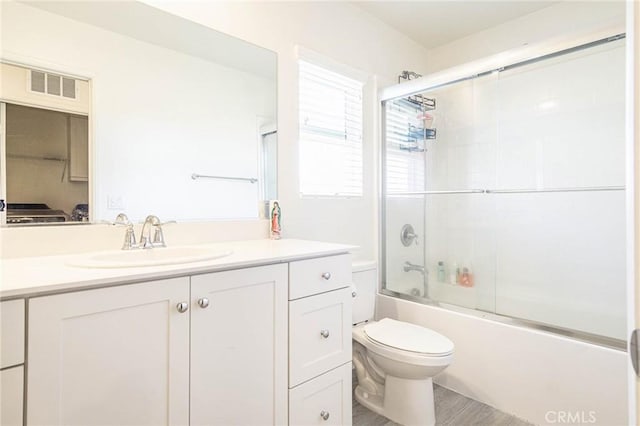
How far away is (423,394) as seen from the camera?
1669 mm

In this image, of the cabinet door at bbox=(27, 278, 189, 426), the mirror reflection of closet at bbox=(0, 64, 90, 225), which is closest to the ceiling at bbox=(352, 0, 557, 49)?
the mirror reflection of closet at bbox=(0, 64, 90, 225)

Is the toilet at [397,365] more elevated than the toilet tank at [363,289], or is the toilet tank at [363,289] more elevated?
the toilet tank at [363,289]

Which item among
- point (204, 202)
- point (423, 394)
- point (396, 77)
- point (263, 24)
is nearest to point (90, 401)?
point (204, 202)

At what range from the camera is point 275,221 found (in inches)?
72.0

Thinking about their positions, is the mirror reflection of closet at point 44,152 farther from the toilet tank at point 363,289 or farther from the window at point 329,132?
the toilet tank at point 363,289

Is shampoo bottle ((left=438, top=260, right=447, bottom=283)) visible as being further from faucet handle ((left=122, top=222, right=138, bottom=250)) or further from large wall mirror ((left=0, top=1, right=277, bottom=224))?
faucet handle ((left=122, top=222, right=138, bottom=250))

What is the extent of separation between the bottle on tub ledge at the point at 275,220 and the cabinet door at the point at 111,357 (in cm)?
83

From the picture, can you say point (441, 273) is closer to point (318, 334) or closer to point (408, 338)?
point (408, 338)

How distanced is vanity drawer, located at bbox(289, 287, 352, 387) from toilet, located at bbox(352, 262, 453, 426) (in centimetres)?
26

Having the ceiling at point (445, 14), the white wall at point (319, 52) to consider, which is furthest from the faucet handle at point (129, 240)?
the ceiling at point (445, 14)

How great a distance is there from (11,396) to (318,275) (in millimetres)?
934

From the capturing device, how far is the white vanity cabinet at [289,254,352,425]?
4.29ft

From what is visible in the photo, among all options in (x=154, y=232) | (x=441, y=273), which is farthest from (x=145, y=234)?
(x=441, y=273)

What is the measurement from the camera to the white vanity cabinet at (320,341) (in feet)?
4.29
